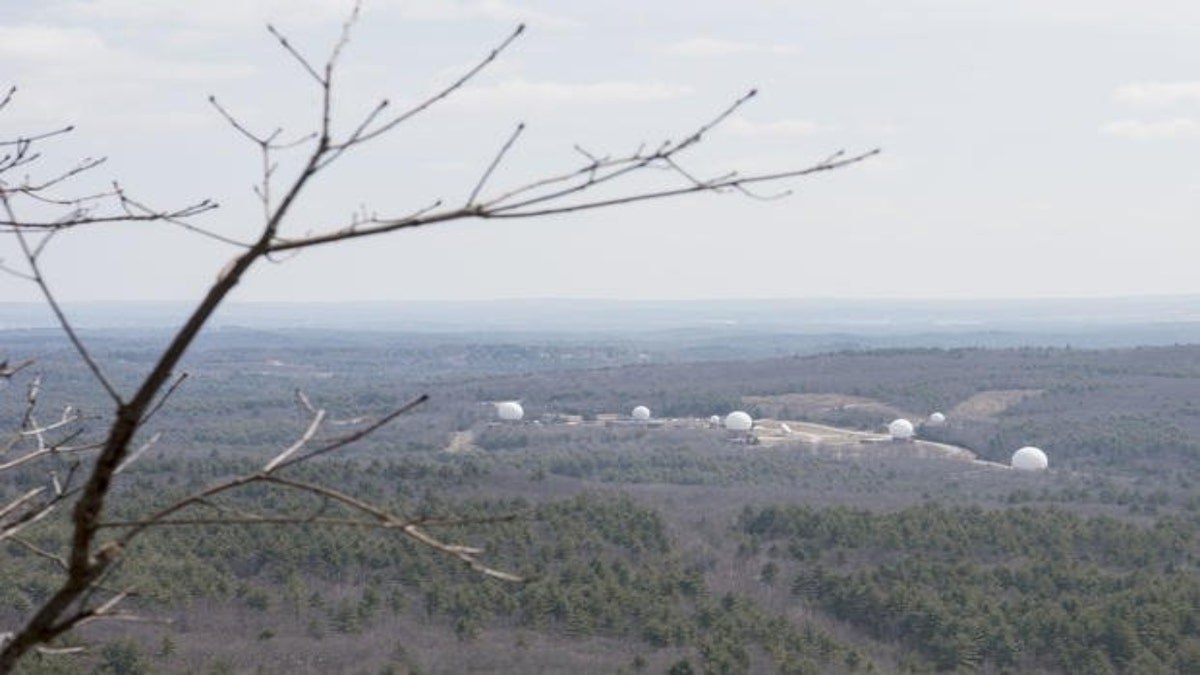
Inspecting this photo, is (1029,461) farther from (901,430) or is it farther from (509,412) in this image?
(509,412)

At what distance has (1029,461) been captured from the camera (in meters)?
53.3

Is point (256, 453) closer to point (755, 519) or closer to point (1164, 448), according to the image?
point (755, 519)

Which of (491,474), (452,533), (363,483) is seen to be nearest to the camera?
(452,533)

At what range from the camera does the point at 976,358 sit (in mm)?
89750

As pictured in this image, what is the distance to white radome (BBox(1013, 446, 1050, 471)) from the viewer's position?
175 feet

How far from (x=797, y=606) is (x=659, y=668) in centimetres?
573

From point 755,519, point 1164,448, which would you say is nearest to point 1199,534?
point 755,519

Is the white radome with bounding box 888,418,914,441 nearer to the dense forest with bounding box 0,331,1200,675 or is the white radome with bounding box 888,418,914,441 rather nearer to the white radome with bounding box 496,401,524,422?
the dense forest with bounding box 0,331,1200,675

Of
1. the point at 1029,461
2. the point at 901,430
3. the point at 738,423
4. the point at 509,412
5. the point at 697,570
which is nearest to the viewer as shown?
the point at 697,570

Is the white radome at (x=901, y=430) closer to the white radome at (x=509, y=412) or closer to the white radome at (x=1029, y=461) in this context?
the white radome at (x=1029, y=461)

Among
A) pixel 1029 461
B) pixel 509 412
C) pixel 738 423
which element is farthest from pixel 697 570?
pixel 509 412

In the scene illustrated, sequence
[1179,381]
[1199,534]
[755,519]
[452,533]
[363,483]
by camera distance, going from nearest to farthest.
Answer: [452,533]
[1199,534]
[755,519]
[363,483]
[1179,381]

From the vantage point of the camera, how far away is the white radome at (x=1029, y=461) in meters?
53.2

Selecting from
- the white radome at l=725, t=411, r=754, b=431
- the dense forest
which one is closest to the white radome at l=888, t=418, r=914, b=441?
the dense forest
